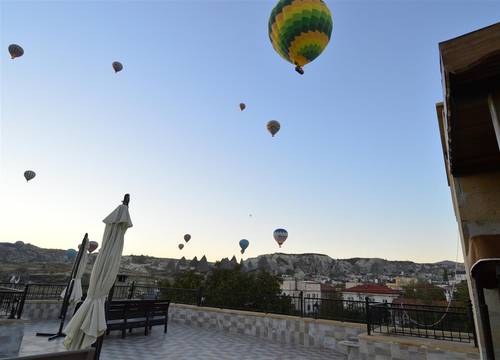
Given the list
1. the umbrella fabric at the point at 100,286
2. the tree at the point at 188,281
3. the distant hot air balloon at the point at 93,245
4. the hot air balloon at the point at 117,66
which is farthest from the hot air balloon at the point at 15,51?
the tree at the point at 188,281

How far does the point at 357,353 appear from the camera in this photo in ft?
22.8

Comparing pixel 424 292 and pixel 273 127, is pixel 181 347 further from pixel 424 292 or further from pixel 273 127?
pixel 424 292

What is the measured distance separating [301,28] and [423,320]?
901 centimetres

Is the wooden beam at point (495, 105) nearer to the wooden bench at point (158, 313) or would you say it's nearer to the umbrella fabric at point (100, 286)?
the umbrella fabric at point (100, 286)

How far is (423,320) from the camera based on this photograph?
7.95 m

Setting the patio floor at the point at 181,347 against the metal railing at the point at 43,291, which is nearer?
the patio floor at the point at 181,347

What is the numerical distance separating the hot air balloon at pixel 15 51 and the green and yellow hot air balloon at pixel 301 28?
58.0 ft

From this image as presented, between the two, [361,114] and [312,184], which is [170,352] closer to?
[361,114]

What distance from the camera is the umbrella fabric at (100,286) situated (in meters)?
4.62

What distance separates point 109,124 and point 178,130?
181 inches

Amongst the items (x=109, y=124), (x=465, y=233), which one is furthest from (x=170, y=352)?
(x=109, y=124)

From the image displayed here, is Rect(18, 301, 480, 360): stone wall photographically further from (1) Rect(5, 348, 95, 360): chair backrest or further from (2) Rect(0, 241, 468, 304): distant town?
(2) Rect(0, 241, 468, 304): distant town

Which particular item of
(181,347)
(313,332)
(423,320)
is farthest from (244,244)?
(423,320)

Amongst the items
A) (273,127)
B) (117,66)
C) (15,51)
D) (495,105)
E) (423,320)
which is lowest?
(423,320)
